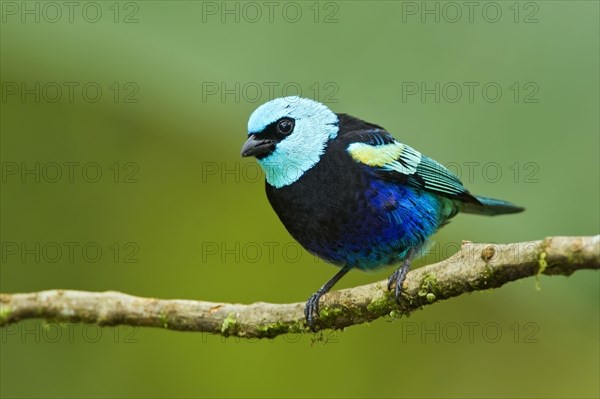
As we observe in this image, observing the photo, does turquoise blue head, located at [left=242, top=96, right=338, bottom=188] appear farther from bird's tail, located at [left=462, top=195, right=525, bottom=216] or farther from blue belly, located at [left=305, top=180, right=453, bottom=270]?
bird's tail, located at [left=462, top=195, right=525, bottom=216]

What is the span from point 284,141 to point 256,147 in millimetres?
174

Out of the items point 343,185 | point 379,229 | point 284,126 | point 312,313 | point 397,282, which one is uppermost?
point 284,126

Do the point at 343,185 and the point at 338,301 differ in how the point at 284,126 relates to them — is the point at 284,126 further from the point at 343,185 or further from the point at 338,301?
the point at 338,301

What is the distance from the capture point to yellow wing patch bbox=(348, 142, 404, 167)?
4.50m

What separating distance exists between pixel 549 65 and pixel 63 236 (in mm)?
3567

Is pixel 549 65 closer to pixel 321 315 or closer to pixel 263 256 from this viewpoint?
pixel 321 315

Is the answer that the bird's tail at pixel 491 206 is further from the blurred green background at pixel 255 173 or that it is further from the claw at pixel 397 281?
the claw at pixel 397 281

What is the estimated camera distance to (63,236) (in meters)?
5.47

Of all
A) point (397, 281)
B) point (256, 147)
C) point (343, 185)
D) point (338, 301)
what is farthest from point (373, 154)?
point (397, 281)

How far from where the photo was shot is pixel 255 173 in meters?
5.60

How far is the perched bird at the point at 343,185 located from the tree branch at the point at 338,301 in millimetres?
317

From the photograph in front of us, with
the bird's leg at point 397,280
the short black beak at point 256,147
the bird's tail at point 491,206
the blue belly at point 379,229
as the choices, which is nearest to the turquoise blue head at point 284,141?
the short black beak at point 256,147

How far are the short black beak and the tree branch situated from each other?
889 mm

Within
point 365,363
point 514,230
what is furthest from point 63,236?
point 514,230
